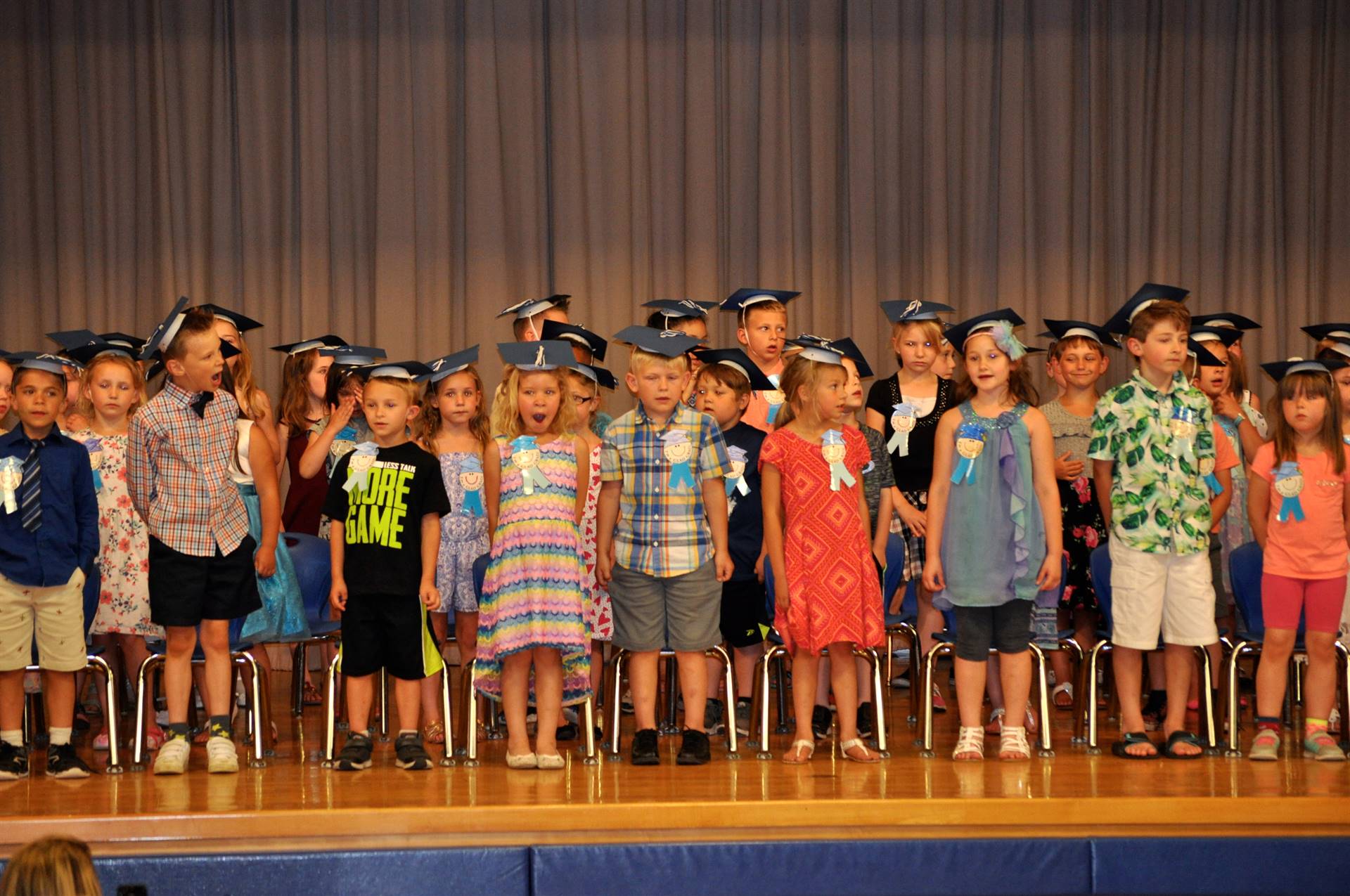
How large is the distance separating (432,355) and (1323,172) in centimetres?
539

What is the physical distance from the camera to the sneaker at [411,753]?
16.0ft

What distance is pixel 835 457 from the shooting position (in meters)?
4.93

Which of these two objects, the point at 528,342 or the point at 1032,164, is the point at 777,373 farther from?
the point at 1032,164

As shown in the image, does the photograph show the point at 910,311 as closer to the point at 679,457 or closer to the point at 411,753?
the point at 679,457

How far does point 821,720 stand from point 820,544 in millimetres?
879

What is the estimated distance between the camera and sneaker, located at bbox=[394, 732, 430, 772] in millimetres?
4891

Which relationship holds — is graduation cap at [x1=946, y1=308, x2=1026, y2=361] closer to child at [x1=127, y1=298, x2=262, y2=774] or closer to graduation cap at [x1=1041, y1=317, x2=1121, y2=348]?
graduation cap at [x1=1041, y1=317, x2=1121, y2=348]

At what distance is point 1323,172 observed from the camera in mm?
8570

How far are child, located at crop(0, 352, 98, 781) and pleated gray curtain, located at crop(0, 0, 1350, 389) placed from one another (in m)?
3.52

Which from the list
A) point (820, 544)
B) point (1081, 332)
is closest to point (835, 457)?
point (820, 544)

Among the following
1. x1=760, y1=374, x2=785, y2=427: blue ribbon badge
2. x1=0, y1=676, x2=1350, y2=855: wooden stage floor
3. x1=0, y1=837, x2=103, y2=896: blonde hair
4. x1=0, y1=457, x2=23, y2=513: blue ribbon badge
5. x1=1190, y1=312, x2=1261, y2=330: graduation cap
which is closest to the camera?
x1=0, y1=837, x2=103, y2=896: blonde hair

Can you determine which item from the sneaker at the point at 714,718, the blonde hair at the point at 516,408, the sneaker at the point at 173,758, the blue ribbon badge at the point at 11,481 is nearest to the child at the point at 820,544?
the sneaker at the point at 714,718

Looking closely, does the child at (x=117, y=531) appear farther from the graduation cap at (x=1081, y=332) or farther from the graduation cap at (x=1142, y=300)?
the graduation cap at (x=1081, y=332)

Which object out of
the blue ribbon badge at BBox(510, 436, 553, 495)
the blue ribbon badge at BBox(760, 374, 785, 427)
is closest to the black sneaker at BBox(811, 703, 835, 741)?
the blue ribbon badge at BBox(760, 374, 785, 427)
